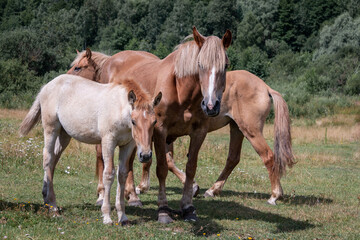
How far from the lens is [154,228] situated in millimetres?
5551

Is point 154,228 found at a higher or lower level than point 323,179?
higher

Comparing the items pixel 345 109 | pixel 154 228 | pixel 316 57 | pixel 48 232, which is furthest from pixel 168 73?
pixel 316 57

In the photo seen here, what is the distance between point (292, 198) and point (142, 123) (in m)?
4.21

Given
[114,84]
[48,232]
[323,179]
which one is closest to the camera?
[48,232]

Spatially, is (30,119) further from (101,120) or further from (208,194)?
(208,194)

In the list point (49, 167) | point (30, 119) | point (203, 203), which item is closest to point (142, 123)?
point (49, 167)

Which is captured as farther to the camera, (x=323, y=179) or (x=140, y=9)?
(x=140, y=9)

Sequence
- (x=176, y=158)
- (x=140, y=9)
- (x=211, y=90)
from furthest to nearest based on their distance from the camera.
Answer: (x=140, y=9) → (x=176, y=158) → (x=211, y=90)

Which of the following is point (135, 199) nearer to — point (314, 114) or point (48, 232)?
point (48, 232)

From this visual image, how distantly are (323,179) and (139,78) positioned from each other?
609cm

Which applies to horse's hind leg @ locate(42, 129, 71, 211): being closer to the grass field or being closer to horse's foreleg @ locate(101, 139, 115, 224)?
the grass field

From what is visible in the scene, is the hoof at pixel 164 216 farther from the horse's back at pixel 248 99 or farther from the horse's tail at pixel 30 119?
the horse's back at pixel 248 99

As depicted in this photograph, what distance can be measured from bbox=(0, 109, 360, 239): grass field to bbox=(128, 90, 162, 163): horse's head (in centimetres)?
95

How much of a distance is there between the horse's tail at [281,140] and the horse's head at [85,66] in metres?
3.41
